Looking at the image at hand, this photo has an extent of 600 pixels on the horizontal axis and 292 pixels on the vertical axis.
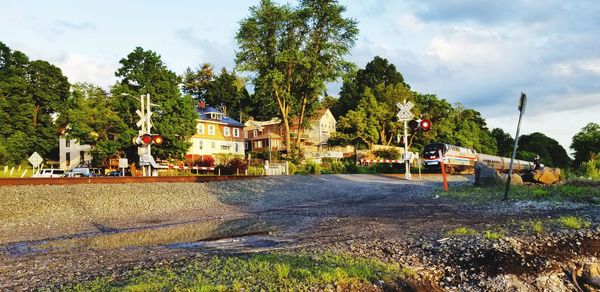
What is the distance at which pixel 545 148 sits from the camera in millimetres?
99125

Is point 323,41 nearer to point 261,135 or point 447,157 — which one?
point 447,157

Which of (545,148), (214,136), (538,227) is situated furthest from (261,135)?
(538,227)

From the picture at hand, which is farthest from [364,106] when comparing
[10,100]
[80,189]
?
[80,189]

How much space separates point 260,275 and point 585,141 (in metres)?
79.9

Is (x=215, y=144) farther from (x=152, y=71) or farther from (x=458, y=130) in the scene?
(x=458, y=130)

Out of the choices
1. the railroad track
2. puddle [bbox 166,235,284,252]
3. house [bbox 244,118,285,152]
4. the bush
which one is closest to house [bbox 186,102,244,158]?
house [bbox 244,118,285,152]

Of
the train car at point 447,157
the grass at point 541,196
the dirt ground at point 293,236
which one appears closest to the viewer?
the dirt ground at point 293,236

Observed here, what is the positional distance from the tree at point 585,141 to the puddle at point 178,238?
2795 inches

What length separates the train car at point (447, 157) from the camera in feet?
128

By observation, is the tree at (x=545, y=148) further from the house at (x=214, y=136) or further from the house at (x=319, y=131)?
the house at (x=214, y=136)

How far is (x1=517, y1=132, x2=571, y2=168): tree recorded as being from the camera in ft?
320

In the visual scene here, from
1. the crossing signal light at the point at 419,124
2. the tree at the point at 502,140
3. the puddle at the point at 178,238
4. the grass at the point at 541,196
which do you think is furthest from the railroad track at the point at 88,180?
the tree at the point at 502,140

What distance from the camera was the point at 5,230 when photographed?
10523 millimetres

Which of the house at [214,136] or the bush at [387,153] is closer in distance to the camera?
the bush at [387,153]
